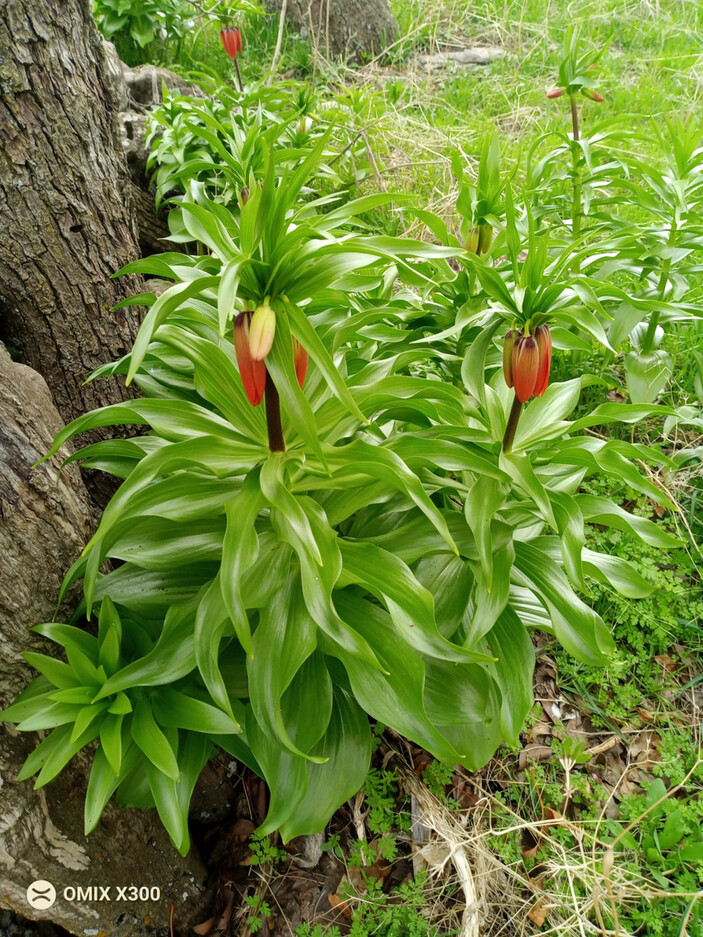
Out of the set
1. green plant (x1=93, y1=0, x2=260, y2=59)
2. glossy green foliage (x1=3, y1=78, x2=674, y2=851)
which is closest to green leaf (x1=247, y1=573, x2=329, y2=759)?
glossy green foliage (x1=3, y1=78, x2=674, y2=851)

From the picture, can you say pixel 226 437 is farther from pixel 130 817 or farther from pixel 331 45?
pixel 331 45

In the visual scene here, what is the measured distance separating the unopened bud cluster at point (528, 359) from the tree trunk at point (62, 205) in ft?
3.79

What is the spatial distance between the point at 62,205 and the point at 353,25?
5.05 metres

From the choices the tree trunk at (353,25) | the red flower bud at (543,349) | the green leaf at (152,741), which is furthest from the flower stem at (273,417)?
the tree trunk at (353,25)

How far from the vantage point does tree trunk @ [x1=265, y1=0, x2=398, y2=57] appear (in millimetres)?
5430

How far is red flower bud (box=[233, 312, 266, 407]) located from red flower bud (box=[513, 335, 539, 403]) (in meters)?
0.49

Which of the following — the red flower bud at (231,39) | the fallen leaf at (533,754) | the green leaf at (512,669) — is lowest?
the fallen leaf at (533,754)

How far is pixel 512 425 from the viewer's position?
4.49ft

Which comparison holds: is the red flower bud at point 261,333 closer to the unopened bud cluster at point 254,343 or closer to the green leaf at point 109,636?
the unopened bud cluster at point 254,343

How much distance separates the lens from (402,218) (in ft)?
11.0

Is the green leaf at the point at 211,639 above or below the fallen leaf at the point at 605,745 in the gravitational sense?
above

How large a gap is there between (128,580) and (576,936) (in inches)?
51.7

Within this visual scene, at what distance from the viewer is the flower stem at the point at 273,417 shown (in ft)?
3.77

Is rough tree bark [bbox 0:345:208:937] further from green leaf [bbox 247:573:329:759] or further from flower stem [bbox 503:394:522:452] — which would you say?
flower stem [bbox 503:394:522:452]
